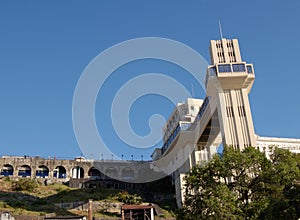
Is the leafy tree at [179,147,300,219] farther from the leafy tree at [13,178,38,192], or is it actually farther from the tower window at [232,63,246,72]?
the leafy tree at [13,178,38,192]

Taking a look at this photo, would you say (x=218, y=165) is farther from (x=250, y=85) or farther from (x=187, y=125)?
(x=187, y=125)

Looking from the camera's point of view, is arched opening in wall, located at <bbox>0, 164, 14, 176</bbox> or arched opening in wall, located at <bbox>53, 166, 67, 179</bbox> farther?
arched opening in wall, located at <bbox>53, 166, 67, 179</bbox>

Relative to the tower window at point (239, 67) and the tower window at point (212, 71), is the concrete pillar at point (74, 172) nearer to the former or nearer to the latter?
the tower window at point (212, 71)

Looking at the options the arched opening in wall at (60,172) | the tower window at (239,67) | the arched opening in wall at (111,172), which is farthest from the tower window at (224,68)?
the arched opening in wall at (60,172)

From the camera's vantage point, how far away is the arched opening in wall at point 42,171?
250 ft

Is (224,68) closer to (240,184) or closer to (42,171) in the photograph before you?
(240,184)

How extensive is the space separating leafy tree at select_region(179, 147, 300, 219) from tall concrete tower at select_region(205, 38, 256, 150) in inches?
617

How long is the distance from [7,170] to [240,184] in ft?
197

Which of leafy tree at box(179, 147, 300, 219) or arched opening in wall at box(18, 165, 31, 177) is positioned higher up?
arched opening in wall at box(18, 165, 31, 177)

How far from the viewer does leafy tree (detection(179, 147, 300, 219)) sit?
25578 mm

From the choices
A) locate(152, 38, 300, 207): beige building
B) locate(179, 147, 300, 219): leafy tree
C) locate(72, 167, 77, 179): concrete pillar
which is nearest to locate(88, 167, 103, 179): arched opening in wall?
locate(72, 167, 77, 179): concrete pillar

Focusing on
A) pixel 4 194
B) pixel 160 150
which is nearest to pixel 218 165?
pixel 4 194

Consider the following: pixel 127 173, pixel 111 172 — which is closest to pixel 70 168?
pixel 111 172

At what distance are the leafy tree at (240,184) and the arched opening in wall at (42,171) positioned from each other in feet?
175
